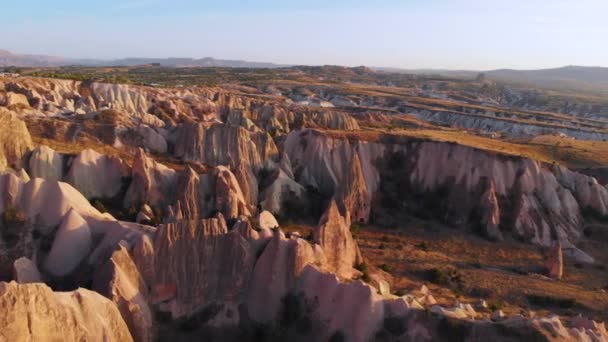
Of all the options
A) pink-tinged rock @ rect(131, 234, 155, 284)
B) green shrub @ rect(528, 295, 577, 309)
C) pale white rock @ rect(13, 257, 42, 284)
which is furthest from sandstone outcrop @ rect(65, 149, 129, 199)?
green shrub @ rect(528, 295, 577, 309)

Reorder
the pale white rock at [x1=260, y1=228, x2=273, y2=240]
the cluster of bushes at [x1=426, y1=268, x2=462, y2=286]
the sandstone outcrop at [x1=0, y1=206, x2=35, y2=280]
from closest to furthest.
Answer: the sandstone outcrop at [x1=0, y1=206, x2=35, y2=280], the pale white rock at [x1=260, y1=228, x2=273, y2=240], the cluster of bushes at [x1=426, y1=268, x2=462, y2=286]

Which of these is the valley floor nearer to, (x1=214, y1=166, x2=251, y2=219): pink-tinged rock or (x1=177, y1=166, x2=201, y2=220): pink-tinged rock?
(x1=214, y1=166, x2=251, y2=219): pink-tinged rock

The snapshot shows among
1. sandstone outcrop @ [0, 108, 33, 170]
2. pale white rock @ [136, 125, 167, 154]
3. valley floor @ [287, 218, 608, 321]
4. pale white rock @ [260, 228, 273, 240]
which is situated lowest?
valley floor @ [287, 218, 608, 321]

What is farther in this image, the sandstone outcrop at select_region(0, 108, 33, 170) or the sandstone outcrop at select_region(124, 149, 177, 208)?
the sandstone outcrop at select_region(124, 149, 177, 208)

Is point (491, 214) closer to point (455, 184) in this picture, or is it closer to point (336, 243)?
point (455, 184)

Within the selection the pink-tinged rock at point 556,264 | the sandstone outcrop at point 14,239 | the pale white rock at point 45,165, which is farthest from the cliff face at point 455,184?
the sandstone outcrop at point 14,239

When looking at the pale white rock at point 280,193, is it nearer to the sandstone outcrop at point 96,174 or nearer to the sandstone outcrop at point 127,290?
the sandstone outcrop at point 96,174

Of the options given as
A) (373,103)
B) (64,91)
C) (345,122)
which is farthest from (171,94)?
(373,103)

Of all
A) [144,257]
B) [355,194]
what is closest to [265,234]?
[144,257]
